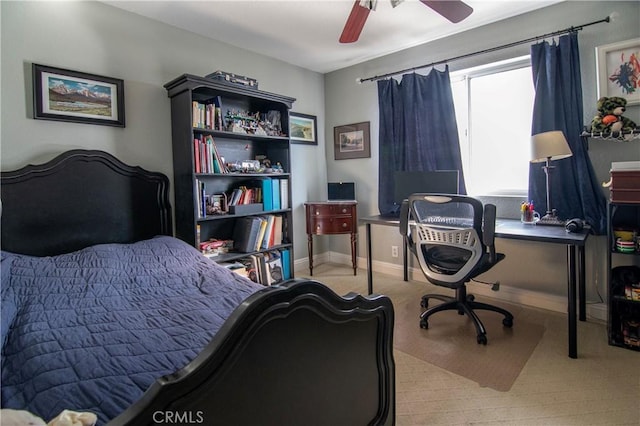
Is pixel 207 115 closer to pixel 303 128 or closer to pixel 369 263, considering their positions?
pixel 303 128

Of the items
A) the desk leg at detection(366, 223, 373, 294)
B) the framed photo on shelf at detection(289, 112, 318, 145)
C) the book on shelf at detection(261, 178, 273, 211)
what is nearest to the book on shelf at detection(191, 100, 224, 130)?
the book on shelf at detection(261, 178, 273, 211)

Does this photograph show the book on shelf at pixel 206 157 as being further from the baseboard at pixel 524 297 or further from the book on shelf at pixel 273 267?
the baseboard at pixel 524 297

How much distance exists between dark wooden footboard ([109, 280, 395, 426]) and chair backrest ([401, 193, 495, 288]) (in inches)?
46.3

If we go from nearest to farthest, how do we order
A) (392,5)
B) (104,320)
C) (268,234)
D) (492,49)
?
(104,320), (392,5), (492,49), (268,234)

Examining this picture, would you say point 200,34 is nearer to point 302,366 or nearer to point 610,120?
point 302,366

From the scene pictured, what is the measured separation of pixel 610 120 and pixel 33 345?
3.37 meters

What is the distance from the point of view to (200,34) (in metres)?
3.10

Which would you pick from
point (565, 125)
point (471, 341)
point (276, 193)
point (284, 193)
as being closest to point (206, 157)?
point (276, 193)

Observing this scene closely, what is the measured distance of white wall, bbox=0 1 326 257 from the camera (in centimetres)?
215

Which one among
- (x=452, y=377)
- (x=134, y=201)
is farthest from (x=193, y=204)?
(x=452, y=377)

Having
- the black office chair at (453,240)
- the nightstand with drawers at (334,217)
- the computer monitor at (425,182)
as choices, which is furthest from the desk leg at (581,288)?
the nightstand with drawers at (334,217)

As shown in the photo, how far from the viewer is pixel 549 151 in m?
2.45

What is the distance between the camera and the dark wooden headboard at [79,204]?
2.13 m

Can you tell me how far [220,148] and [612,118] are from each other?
3092 mm
